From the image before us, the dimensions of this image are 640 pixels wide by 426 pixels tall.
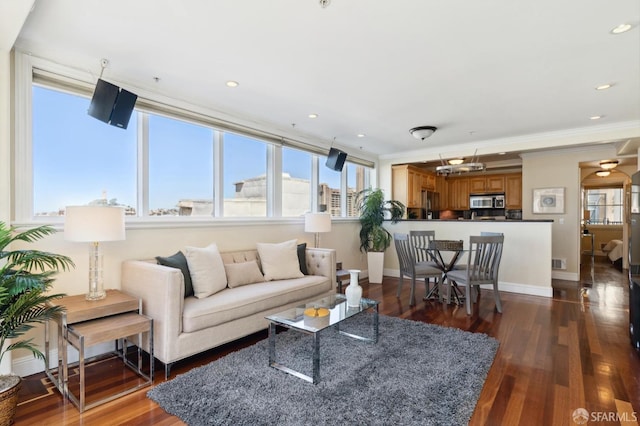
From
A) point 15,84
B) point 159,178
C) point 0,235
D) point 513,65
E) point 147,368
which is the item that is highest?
point 513,65

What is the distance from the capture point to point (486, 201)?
7.96 m

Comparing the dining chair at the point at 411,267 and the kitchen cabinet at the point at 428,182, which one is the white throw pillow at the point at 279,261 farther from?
the kitchen cabinet at the point at 428,182

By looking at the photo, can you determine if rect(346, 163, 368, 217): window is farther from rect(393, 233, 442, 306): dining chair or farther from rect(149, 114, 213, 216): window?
rect(149, 114, 213, 216): window

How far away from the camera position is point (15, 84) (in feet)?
8.10

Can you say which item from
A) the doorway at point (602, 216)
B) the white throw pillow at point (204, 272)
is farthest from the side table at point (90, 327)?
the doorway at point (602, 216)

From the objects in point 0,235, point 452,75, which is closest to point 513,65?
point 452,75

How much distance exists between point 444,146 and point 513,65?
3227 mm

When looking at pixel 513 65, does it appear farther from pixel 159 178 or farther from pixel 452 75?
pixel 159 178

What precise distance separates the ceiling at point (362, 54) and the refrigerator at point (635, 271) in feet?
3.71

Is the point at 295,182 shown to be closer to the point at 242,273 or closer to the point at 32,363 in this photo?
the point at 242,273

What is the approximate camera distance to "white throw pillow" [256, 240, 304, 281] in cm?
369

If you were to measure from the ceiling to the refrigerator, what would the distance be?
113 centimetres

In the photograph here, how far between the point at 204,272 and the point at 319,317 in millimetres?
1168

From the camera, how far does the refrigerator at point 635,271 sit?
2.81 m
